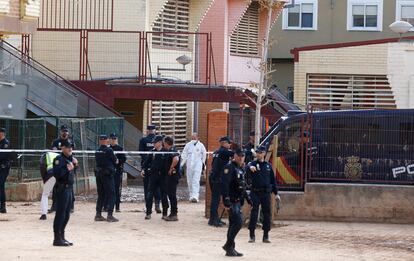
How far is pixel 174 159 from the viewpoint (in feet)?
78.1

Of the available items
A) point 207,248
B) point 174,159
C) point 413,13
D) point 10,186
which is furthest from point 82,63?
point 413,13

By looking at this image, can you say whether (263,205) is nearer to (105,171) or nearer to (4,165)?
(105,171)

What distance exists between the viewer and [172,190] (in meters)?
23.8

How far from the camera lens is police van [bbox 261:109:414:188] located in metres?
25.0

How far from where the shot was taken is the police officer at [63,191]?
1895cm

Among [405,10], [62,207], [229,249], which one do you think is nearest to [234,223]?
[229,249]

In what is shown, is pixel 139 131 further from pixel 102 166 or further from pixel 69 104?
pixel 102 166

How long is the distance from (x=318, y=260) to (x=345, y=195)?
643 cm

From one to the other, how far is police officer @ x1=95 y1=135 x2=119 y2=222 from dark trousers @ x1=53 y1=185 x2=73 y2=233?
3.99 m

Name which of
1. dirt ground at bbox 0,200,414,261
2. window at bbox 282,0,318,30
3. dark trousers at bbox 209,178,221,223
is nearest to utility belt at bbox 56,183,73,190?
dirt ground at bbox 0,200,414,261

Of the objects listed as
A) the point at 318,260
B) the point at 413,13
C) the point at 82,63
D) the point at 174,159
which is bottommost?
the point at 318,260

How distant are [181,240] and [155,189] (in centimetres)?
353

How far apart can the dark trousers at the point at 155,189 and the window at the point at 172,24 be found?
13.8 m

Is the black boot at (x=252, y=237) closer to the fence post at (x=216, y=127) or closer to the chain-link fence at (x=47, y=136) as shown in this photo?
the fence post at (x=216, y=127)
